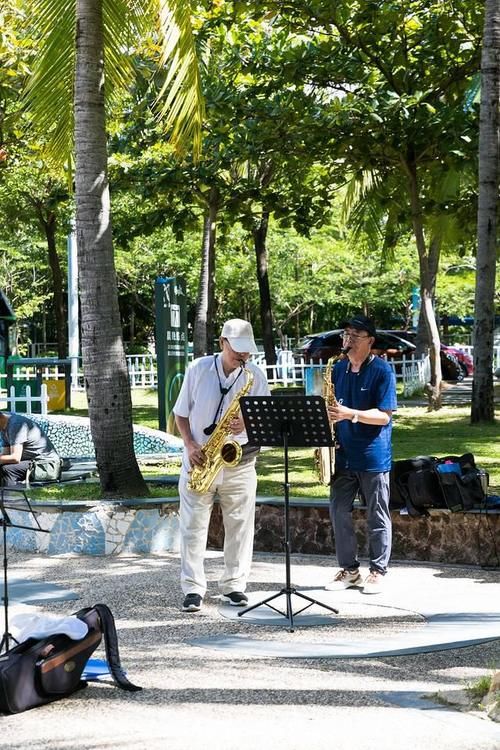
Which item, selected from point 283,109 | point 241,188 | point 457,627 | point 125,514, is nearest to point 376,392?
point 457,627

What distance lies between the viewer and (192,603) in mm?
8047

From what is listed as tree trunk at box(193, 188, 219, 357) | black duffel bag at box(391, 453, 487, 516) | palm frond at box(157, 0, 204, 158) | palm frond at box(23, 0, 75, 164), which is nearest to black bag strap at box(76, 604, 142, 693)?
black duffel bag at box(391, 453, 487, 516)

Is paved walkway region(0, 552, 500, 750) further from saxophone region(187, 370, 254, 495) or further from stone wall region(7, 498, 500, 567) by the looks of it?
saxophone region(187, 370, 254, 495)

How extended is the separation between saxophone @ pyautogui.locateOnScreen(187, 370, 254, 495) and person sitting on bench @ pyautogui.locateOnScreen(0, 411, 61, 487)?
9.50 ft

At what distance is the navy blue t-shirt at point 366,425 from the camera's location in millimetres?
8422

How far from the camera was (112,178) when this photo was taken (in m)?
20.1

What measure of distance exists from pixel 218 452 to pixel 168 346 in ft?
31.8

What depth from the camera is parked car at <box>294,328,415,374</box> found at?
32344 mm

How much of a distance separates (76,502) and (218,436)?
300cm

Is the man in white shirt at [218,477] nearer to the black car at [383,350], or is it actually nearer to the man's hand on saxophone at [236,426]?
the man's hand on saxophone at [236,426]

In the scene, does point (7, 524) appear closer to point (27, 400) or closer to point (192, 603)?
point (192, 603)

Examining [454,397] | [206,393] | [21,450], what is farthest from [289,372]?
[206,393]

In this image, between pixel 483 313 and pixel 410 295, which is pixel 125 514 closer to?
pixel 483 313

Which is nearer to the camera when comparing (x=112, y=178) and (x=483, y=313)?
(x=483, y=313)
